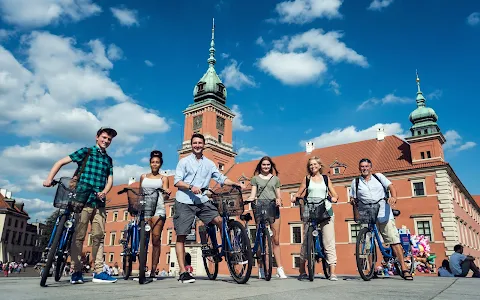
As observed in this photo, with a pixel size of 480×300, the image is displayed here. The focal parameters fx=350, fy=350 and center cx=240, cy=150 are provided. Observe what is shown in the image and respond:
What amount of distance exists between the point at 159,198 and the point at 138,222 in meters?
0.54

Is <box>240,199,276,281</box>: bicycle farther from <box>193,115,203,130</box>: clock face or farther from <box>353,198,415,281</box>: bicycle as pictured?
<box>193,115,203,130</box>: clock face

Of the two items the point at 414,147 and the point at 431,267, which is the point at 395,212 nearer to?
the point at 431,267

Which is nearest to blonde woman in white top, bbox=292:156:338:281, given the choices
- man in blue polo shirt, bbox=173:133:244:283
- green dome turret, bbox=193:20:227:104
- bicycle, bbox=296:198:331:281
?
bicycle, bbox=296:198:331:281

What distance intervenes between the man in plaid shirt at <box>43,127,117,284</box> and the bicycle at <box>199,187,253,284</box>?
1469 mm

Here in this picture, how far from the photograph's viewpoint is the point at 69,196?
4.79 m

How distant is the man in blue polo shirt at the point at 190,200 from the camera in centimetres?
500

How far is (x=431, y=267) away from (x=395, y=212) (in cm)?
2002

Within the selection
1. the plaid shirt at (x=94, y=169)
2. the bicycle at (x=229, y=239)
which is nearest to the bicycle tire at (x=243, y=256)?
the bicycle at (x=229, y=239)

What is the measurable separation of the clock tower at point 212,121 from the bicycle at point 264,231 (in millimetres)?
35383

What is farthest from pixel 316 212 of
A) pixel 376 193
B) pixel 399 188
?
pixel 399 188

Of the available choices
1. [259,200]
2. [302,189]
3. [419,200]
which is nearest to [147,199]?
[259,200]

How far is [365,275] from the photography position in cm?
568

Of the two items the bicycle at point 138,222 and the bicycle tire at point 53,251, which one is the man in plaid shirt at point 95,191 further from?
the bicycle at point 138,222

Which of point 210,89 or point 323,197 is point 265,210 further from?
point 210,89
